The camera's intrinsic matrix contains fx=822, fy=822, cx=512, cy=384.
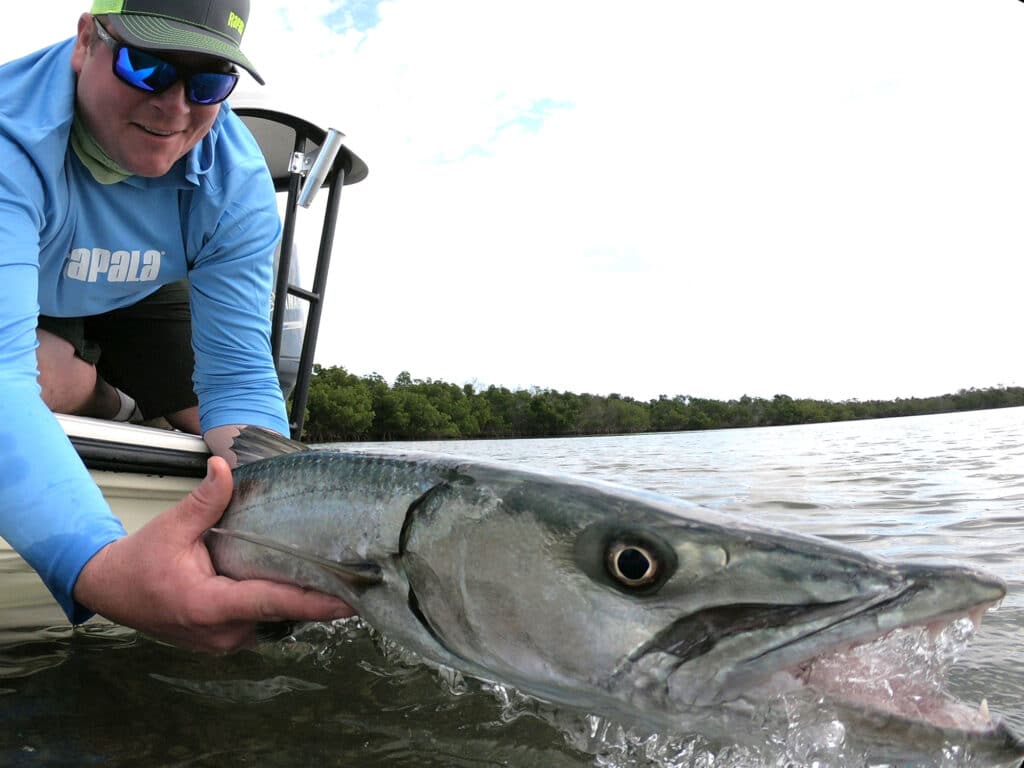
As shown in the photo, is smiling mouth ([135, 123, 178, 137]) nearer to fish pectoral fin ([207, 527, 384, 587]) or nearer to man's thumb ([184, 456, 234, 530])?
man's thumb ([184, 456, 234, 530])

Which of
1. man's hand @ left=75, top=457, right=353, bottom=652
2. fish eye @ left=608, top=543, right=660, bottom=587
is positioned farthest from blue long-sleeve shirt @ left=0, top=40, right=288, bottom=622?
fish eye @ left=608, top=543, right=660, bottom=587

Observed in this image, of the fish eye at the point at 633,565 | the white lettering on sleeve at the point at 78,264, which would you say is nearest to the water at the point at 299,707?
the fish eye at the point at 633,565

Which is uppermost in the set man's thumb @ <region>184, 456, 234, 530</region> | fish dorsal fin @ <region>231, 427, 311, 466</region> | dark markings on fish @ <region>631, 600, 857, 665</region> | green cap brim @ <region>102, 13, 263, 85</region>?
green cap brim @ <region>102, 13, 263, 85</region>

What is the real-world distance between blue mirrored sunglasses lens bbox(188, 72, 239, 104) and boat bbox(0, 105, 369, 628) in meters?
1.16

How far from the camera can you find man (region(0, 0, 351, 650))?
1.87 m

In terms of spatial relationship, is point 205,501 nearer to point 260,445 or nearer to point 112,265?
point 260,445

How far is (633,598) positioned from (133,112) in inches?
82.4

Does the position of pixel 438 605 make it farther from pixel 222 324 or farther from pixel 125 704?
pixel 222 324

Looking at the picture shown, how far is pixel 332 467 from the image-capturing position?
1.94m

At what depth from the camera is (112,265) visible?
2.91 metres

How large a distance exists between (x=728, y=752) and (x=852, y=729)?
31 centimetres

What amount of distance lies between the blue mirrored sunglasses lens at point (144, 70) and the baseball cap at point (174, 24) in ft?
0.13

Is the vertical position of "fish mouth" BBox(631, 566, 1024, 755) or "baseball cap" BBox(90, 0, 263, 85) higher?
"baseball cap" BBox(90, 0, 263, 85)

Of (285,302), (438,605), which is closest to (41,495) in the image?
(438,605)
